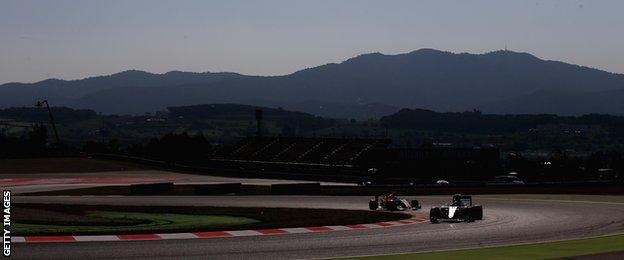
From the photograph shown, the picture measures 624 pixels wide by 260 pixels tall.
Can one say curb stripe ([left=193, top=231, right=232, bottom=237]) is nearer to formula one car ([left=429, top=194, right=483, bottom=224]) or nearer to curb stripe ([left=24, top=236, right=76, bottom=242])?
curb stripe ([left=24, top=236, right=76, bottom=242])

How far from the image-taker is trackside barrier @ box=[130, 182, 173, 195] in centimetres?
6053

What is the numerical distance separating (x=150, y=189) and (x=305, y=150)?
55.2 meters

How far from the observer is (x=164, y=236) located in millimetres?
29172

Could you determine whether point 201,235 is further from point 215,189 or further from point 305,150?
point 305,150

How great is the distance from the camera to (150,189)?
61.3 meters

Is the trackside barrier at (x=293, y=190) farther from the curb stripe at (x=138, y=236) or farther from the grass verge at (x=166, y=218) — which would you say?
the curb stripe at (x=138, y=236)

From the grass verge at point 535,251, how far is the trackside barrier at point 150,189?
3850cm

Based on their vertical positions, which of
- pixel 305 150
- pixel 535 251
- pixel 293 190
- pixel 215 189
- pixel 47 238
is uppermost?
pixel 305 150

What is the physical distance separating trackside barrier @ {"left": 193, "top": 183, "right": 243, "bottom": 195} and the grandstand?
40.0 m

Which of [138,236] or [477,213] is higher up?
[477,213]

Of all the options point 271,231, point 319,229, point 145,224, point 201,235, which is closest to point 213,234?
point 201,235

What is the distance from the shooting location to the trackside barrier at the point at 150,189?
199ft

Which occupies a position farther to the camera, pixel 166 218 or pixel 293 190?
pixel 293 190

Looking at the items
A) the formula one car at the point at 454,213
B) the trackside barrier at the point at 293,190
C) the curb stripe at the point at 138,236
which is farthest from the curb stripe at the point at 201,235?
the trackside barrier at the point at 293,190
